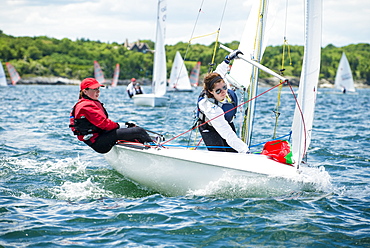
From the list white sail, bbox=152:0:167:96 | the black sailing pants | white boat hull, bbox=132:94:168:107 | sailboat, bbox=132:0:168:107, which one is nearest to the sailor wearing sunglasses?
the black sailing pants

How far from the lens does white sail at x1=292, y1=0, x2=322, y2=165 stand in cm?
460

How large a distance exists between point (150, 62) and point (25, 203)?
107938mm

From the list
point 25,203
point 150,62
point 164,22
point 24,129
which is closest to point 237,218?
point 25,203

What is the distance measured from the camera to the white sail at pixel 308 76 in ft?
15.1

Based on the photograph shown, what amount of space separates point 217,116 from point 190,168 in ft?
2.24

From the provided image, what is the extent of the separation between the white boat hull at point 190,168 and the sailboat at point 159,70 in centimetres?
1521

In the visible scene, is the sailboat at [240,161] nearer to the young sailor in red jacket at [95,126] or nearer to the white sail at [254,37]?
the young sailor in red jacket at [95,126]

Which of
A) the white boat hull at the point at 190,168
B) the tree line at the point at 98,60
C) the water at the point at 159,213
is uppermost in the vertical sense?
the tree line at the point at 98,60

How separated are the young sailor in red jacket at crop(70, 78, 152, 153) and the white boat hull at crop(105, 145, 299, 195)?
0.77ft

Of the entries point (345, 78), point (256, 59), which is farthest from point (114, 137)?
point (345, 78)

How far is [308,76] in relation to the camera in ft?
15.5

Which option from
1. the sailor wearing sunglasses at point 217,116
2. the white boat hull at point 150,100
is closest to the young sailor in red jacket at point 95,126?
the sailor wearing sunglasses at point 217,116

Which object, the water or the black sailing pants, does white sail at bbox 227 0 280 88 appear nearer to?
the black sailing pants

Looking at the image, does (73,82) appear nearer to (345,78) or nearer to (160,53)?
(345,78)
